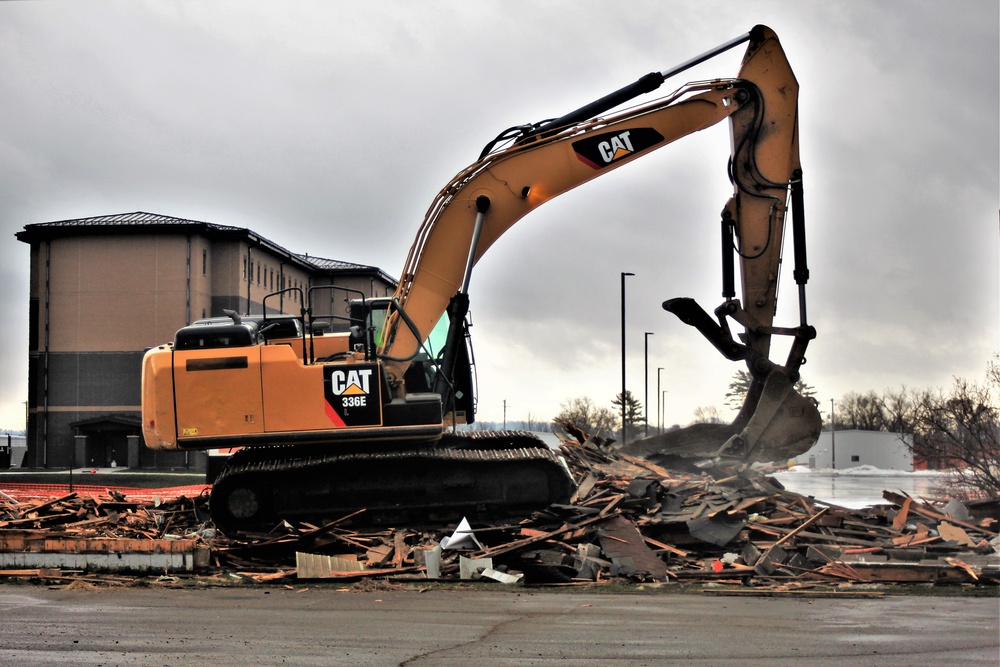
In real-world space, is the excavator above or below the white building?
above

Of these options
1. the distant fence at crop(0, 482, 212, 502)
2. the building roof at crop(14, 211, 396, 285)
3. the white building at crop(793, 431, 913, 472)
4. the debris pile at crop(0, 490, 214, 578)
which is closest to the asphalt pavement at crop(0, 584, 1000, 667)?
the debris pile at crop(0, 490, 214, 578)

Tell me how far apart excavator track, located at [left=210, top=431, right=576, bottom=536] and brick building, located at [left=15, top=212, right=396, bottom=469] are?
3783cm

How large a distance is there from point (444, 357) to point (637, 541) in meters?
3.45

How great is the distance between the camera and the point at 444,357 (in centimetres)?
1395

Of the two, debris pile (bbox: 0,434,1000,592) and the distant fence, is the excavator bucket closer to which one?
debris pile (bbox: 0,434,1000,592)

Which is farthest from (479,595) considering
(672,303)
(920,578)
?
(672,303)

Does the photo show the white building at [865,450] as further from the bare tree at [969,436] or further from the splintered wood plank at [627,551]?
the splintered wood plank at [627,551]

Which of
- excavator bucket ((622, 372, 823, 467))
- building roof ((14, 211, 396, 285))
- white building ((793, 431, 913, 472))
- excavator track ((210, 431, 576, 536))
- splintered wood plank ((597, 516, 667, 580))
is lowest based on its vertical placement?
white building ((793, 431, 913, 472))

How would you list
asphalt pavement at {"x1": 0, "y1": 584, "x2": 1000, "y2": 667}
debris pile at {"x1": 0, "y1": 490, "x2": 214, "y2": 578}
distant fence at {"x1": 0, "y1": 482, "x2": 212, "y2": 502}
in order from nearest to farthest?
asphalt pavement at {"x1": 0, "y1": 584, "x2": 1000, "y2": 667} → debris pile at {"x1": 0, "y1": 490, "x2": 214, "y2": 578} → distant fence at {"x1": 0, "y1": 482, "x2": 212, "y2": 502}

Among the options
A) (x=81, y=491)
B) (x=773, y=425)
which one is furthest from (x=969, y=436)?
(x=81, y=491)

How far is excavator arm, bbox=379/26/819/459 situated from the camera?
1418cm

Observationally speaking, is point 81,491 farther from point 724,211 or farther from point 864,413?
point 864,413

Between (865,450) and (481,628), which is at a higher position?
(481,628)

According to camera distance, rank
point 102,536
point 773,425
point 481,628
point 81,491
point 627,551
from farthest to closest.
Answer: point 81,491 → point 773,425 → point 102,536 → point 627,551 → point 481,628
